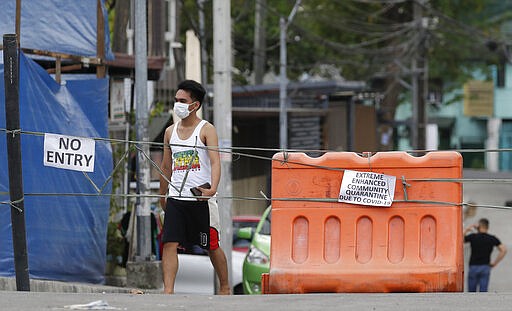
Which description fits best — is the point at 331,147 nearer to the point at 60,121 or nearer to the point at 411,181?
the point at 60,121

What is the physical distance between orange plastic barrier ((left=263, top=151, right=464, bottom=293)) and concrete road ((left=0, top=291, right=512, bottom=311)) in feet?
1.66

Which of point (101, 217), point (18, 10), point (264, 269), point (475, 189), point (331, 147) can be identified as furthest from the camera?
point (475, 189)

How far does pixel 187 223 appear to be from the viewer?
8.88 metres

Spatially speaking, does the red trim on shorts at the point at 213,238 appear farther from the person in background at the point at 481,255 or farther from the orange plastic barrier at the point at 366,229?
the person in background at the point at 481,255

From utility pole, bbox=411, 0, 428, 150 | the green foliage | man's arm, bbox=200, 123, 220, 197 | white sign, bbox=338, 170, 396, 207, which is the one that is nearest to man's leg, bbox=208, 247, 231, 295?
man's arm, bbox=200, 123, 220, 197

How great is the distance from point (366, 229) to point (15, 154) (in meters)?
2.79

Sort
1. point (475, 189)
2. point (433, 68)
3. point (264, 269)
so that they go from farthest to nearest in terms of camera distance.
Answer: point (433, 68) → point (475, 189) → point (264, 269)

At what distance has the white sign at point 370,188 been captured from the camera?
8.62 metres

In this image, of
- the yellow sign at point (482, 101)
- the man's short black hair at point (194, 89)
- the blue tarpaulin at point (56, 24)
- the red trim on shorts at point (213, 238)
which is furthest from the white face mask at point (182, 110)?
the yellow sign at point (482, 101)

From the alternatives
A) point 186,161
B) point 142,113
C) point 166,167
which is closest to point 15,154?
point 166,167

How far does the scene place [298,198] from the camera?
8.82 metres

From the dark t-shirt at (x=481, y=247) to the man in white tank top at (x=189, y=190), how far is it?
856 cm

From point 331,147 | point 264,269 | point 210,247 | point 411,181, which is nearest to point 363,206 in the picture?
point 411,181

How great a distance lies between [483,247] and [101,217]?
6.65 metres
